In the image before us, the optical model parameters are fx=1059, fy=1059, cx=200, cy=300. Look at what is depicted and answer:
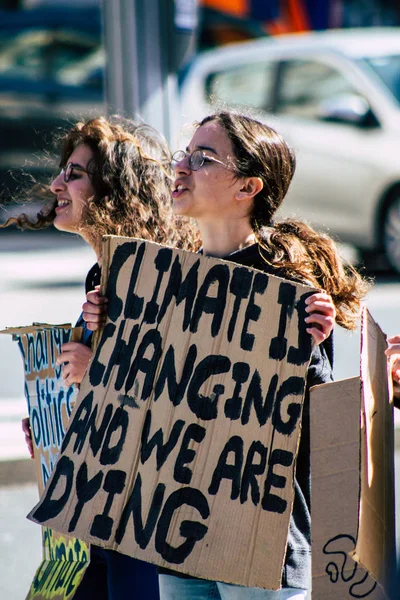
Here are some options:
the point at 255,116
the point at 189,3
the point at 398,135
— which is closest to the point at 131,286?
the point at 255,116

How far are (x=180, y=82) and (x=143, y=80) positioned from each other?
419 cm

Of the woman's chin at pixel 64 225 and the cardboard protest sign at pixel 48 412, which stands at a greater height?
the woman's chin at pixel 64 225

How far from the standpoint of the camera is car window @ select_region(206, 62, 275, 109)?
8906 millimetres

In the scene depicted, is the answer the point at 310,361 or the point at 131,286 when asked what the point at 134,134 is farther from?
the point at 310,361

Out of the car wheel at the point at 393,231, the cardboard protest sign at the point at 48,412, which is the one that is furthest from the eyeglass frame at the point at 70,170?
the car wheel at the point at 393,231

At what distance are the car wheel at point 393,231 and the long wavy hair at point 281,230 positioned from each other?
6.19 meters

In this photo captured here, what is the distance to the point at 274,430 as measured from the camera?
211cm

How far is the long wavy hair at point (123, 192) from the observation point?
8.69ft

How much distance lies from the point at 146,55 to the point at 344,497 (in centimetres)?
322

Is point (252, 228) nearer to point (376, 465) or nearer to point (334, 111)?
point (376, 465)

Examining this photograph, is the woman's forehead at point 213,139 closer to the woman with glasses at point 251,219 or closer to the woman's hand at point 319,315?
the woman with glasses at point 251,219

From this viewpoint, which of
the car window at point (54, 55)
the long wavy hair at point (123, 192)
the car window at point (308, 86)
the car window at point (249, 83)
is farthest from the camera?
the car window at point (54, 55)

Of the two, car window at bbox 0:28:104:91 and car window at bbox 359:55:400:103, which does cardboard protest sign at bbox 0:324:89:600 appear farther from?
car window at bbox 0:28:104:91

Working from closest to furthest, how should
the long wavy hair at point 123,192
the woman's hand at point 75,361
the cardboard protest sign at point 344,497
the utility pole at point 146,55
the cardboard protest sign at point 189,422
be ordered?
the cardboard protest sign at point 344,497 < the cardboard protest sign at point 189,422 < the woman's hand at point 75,361 < the long wavy hair at point 123,192 < the utility pole at point 146,55
